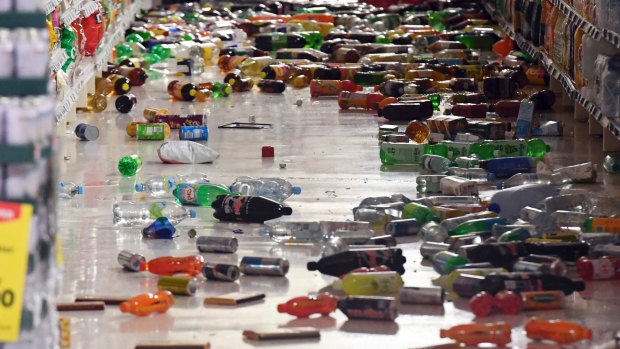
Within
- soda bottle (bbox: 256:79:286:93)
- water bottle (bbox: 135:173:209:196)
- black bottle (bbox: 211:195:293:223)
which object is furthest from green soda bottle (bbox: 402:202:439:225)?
soda bottle (bbox: 256:79:286:93)

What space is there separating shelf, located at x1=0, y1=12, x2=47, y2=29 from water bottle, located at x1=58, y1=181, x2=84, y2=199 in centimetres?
401

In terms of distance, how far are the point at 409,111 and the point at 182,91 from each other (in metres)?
2.30

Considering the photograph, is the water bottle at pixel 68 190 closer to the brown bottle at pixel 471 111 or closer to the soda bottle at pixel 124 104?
the soda bottle at pixel 124 104

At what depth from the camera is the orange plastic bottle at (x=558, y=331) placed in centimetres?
476

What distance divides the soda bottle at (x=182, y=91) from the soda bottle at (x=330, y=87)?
3.34 feet

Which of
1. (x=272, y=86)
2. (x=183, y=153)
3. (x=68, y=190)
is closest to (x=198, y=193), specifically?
(x=68, y=190)

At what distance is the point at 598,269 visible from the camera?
18.5 feet

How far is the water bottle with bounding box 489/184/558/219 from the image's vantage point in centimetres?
672

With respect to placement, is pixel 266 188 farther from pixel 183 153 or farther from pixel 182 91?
pixel 182 91

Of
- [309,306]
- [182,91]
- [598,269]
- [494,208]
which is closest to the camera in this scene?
[309,306]

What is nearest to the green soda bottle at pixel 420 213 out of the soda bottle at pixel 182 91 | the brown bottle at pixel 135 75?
the soda bottle at pixel 182 91

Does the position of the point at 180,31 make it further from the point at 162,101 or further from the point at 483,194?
the point at 483,194

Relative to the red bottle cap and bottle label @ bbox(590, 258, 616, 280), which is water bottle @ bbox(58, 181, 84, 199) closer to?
the red bottle cap

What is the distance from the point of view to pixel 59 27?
973 centimetres
